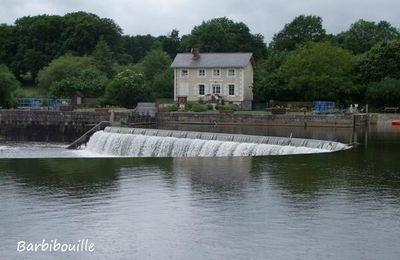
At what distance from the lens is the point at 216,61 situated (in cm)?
6675

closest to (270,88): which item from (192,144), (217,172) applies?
(192,144)

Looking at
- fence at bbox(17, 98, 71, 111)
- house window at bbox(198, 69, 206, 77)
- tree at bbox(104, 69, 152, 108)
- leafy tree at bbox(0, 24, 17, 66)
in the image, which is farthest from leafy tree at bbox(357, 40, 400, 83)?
leafy tree at bbox(0, 24, 17, 66)

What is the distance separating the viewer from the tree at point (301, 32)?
87188 mm

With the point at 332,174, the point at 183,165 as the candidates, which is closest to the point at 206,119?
the point at 183,165

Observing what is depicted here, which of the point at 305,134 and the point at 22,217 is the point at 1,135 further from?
the point at 22,217

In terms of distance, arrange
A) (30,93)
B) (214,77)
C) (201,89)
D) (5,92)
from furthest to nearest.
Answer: (30,93) < (201,89) < (214,77) < (5,92)

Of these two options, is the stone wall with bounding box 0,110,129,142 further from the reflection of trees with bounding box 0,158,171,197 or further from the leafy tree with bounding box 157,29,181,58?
the leafy tree with bounding box 157,29,181,58

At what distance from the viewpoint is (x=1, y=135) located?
52312mm

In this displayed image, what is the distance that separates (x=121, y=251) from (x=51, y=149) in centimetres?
2832

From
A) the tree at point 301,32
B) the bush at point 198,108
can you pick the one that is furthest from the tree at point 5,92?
the tree at point 301,32

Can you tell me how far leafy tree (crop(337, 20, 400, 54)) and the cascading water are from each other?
154 feet

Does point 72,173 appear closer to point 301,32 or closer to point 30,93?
point 30,93

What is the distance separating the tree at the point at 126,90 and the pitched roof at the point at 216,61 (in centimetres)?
621

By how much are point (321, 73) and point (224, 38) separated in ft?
100
